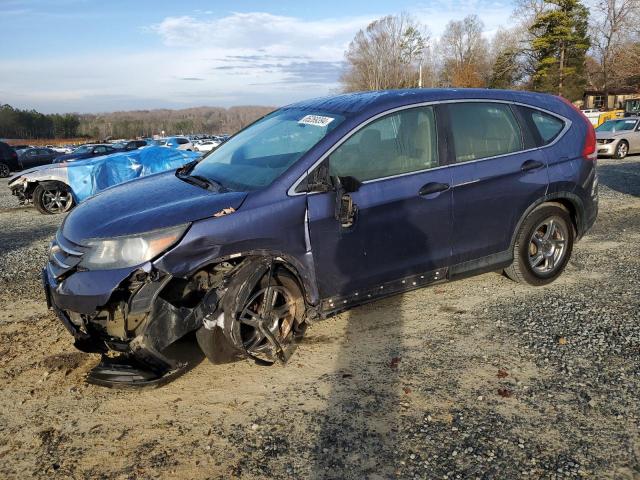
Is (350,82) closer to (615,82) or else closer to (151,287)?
(615,82)

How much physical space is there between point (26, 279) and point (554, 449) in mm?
5623

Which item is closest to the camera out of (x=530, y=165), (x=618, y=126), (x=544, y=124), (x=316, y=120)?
(x=316, y=120)

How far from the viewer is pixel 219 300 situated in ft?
10.6

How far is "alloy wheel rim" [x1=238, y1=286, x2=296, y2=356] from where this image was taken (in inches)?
133

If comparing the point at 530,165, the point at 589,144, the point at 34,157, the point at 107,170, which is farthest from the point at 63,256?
the point at 34,157

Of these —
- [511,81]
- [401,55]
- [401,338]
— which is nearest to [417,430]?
[401,338]

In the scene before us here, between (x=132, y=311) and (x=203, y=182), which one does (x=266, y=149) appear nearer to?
(x=203, y=182)

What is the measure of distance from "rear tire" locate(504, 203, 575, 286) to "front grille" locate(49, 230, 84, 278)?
3.57 meters

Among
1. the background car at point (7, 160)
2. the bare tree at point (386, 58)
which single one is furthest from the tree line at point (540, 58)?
the background car at point (7, 160)

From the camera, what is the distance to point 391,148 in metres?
3.93

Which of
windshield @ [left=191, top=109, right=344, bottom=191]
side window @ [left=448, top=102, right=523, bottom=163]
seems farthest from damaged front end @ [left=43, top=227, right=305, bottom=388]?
side window @ [left=448, top=102, right=523, bottom=163]

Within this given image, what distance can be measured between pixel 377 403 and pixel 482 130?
2.47m

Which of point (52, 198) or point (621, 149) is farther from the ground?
point (621, 149)

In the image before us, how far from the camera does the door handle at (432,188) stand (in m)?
3.94
